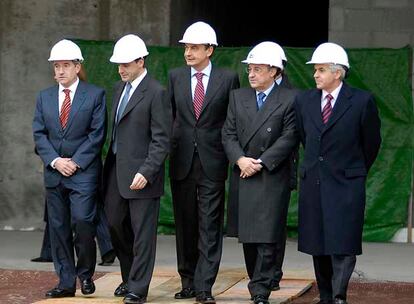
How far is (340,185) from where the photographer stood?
10.1m

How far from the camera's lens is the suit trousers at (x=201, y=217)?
10328mm

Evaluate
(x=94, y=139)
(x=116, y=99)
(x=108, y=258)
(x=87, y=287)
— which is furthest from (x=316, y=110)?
(x=108, y=258)

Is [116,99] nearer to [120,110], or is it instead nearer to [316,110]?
[120,110]

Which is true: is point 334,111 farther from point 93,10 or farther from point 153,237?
point 93,10

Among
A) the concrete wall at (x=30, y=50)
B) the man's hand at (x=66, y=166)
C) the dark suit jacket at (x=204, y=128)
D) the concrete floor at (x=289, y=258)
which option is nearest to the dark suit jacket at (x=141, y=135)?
the dark suit jacket at (x=204, y=128)

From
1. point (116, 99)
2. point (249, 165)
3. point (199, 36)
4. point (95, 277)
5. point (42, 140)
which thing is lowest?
point (95, 277)

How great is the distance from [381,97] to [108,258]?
138 inches

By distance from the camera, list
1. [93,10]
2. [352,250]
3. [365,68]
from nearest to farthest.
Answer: [352,250], [365,68], [93,10]

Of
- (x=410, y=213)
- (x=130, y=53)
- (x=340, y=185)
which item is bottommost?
(x=410, y=213)

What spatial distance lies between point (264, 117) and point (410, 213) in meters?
4.57

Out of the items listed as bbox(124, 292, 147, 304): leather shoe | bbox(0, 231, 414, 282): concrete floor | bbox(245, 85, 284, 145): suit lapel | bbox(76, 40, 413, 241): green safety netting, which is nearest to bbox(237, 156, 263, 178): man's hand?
bbox(245, 85, 284, 145): suit lapel

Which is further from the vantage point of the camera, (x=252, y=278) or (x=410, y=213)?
(x=410, y=213)

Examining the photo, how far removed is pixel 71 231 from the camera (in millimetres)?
10555

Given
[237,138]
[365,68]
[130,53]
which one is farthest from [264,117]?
[365,68]
